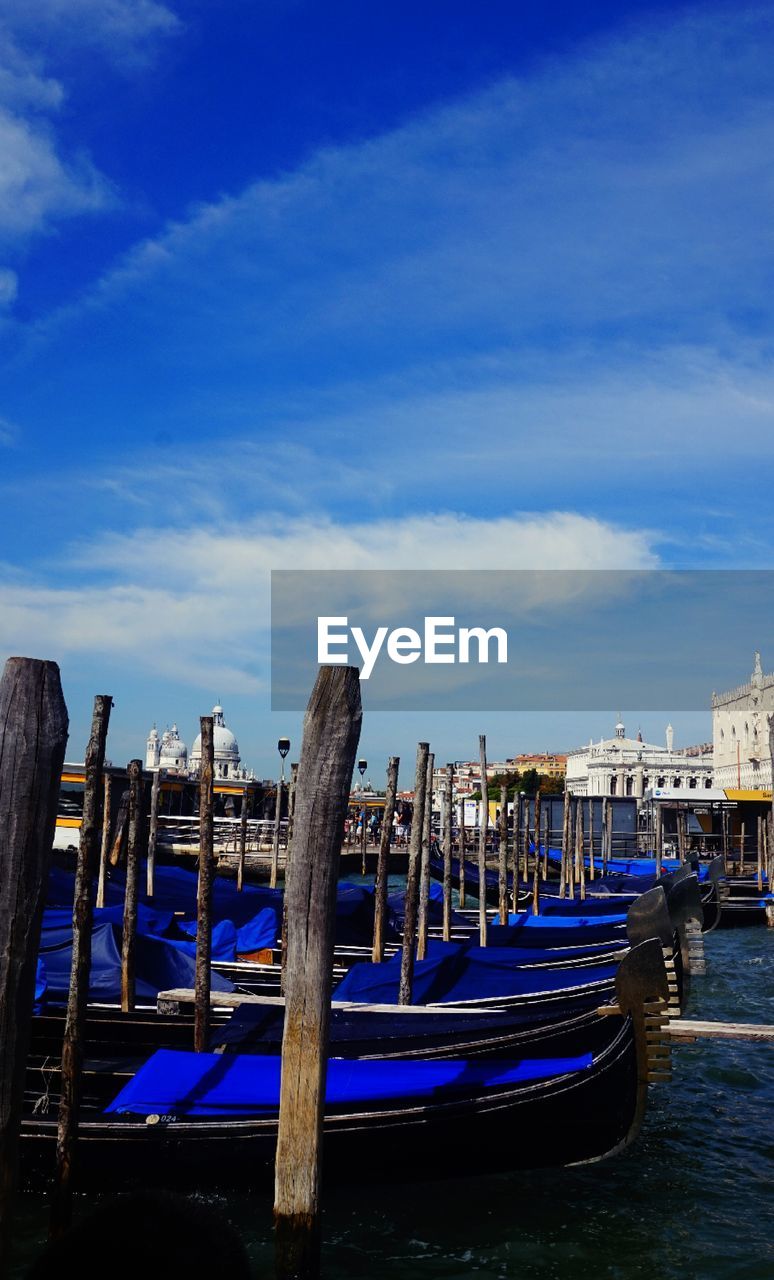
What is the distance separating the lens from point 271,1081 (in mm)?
5949

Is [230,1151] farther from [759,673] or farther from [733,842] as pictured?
[759,673]

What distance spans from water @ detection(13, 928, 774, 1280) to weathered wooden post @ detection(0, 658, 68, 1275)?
2.71m

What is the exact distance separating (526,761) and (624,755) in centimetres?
4685

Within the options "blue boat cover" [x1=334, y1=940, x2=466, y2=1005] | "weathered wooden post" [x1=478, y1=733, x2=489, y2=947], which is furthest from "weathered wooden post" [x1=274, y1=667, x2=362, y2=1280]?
"weathered wooden post" [x1=478, y1=733, x2=489, y2=947]

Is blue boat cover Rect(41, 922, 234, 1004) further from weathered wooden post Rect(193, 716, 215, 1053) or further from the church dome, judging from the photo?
the church dome

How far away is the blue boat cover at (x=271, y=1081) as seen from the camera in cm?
581

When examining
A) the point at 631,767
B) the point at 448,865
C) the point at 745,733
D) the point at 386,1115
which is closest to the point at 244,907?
the point at 448,865

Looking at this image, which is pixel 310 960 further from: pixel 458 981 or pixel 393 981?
pixel 458 981

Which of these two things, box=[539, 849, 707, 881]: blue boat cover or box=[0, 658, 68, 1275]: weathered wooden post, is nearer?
box=[0, 658, 68, 1275]: weathered wooden post

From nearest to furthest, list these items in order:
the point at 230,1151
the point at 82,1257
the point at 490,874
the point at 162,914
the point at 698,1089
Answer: the point at 82,1257 < the point at 230,1151 < the point at 698,1089 < the point at 162,914 < the point at 490,874

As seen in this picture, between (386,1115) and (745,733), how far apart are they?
4671cm

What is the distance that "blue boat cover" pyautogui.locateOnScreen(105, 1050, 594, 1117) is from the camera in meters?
5.81

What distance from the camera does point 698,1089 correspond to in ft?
28.8

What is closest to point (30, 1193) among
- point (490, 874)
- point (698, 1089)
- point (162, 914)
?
point (698, 1089)
